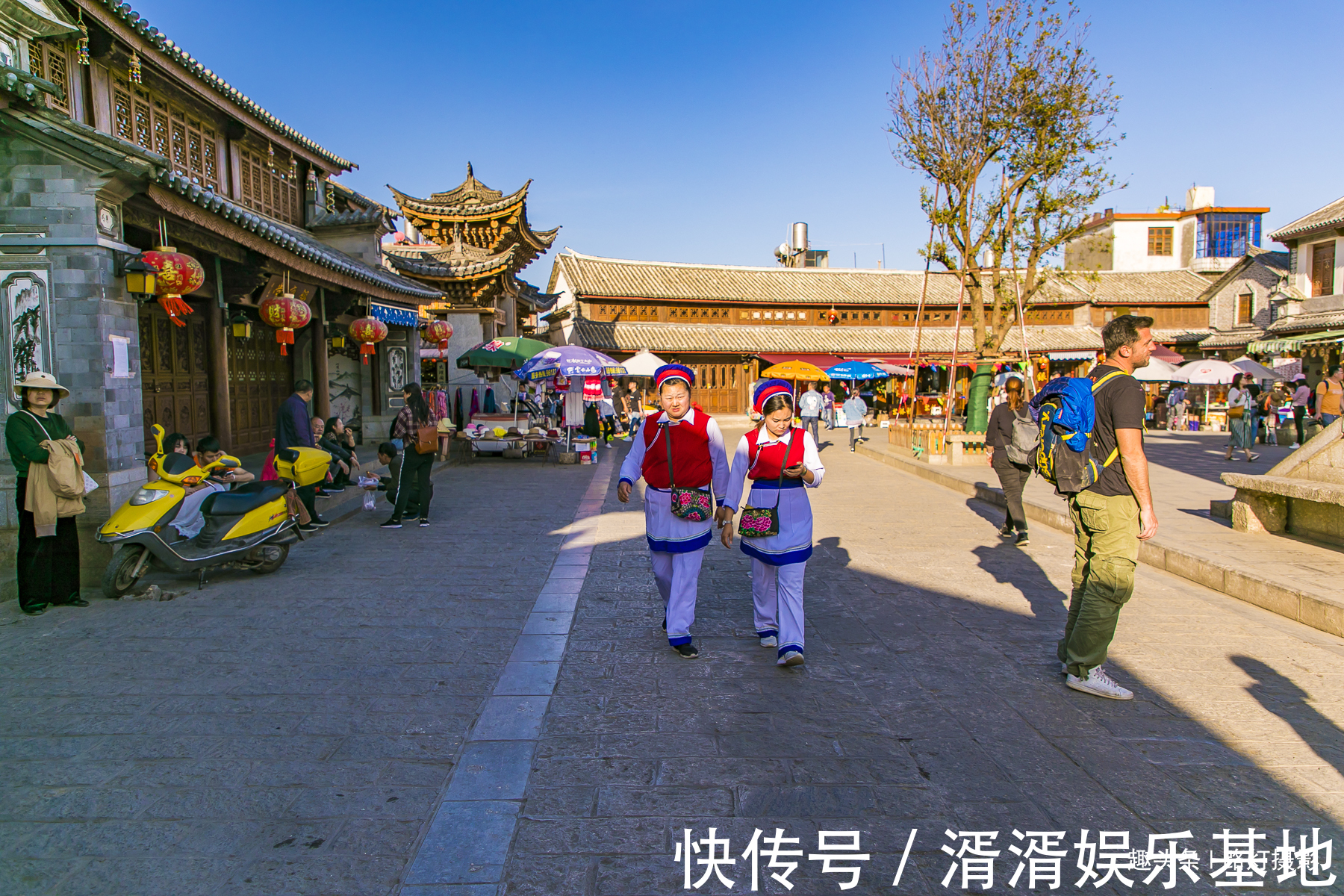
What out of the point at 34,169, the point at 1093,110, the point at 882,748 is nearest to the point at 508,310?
the point at 1093,110

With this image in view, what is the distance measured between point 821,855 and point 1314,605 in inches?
178

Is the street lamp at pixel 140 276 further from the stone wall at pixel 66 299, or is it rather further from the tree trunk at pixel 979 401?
the tree trunk at pixel 979 401

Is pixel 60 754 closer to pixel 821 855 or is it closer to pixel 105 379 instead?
pixel 821 855

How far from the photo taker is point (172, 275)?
721 centimetres

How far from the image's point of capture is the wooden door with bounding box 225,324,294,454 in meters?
12.8

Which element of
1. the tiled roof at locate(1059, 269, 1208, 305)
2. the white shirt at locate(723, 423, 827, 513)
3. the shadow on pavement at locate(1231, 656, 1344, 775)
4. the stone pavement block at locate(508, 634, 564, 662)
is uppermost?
the tiled roof at locate(1059, 269, 1208, 305)

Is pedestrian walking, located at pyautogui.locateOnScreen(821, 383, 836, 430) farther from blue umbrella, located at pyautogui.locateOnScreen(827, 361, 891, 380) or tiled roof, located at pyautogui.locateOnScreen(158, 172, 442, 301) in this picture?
Answer: tiled roof, located at pyautogui.locateOnScreen(158, 172, 442, 301)

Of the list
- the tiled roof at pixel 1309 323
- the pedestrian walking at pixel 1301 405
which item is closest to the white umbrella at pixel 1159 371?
the tiled roof at pixel 1309 323

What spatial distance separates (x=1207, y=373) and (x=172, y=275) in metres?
26.4

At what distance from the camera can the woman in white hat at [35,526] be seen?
207 inches

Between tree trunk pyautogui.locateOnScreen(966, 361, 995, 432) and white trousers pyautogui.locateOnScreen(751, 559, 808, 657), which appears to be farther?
tree trunk pyautogui.locateOnScreen(966, 361, 995, 432)

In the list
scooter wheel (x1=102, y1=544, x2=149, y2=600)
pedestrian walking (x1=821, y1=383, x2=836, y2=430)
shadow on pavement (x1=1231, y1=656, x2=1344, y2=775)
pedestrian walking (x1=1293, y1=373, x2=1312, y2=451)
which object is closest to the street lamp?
scooter wheel (x1=102, y1=544, x2=149, y2=600)

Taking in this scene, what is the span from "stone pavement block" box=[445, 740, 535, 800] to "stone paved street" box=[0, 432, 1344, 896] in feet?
0.13

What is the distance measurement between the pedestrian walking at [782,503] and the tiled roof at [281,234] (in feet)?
19.6
